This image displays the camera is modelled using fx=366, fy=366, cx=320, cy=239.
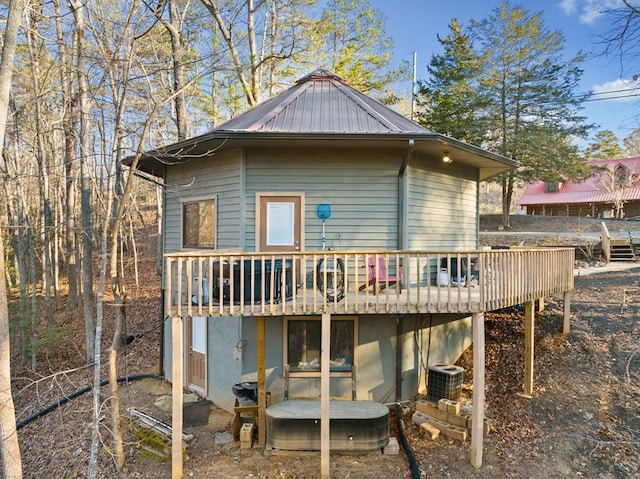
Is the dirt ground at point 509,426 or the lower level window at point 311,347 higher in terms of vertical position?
the lower level window at point 311,347

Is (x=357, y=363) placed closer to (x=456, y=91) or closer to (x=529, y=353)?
(x=529, y=353)

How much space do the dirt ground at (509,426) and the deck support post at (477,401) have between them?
0.85 ft

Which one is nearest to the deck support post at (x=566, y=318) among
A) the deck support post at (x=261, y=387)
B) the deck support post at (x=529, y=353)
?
the deck support post at (x=529, y=353)

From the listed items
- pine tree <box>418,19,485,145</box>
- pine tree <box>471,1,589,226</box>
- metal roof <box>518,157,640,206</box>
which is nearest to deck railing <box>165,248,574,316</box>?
pine tree <box>418,19,485,145</box>

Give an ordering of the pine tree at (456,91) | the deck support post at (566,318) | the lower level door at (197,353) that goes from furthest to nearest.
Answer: the pine tree at (456,91) → the deck support post at (566,318) → the lower level door at (197,353)

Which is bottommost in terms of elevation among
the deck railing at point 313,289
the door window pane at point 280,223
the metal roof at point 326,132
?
the deck railing at point 313,289

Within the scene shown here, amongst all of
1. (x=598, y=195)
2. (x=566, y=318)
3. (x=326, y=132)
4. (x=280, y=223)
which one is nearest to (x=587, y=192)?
(x=598, y=195)

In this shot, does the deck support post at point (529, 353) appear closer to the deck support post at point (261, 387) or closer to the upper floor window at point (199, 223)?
the deck support post at point (261, 387)

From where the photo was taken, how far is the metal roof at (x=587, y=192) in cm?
2417

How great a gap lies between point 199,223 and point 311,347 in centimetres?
372

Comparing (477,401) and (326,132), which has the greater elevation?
A: (326,132)

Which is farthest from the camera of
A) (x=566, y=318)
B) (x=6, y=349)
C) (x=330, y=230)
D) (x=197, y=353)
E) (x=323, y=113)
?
(x=566, y=318)

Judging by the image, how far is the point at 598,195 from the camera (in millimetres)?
25031

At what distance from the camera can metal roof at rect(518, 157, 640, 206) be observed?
2417cm
